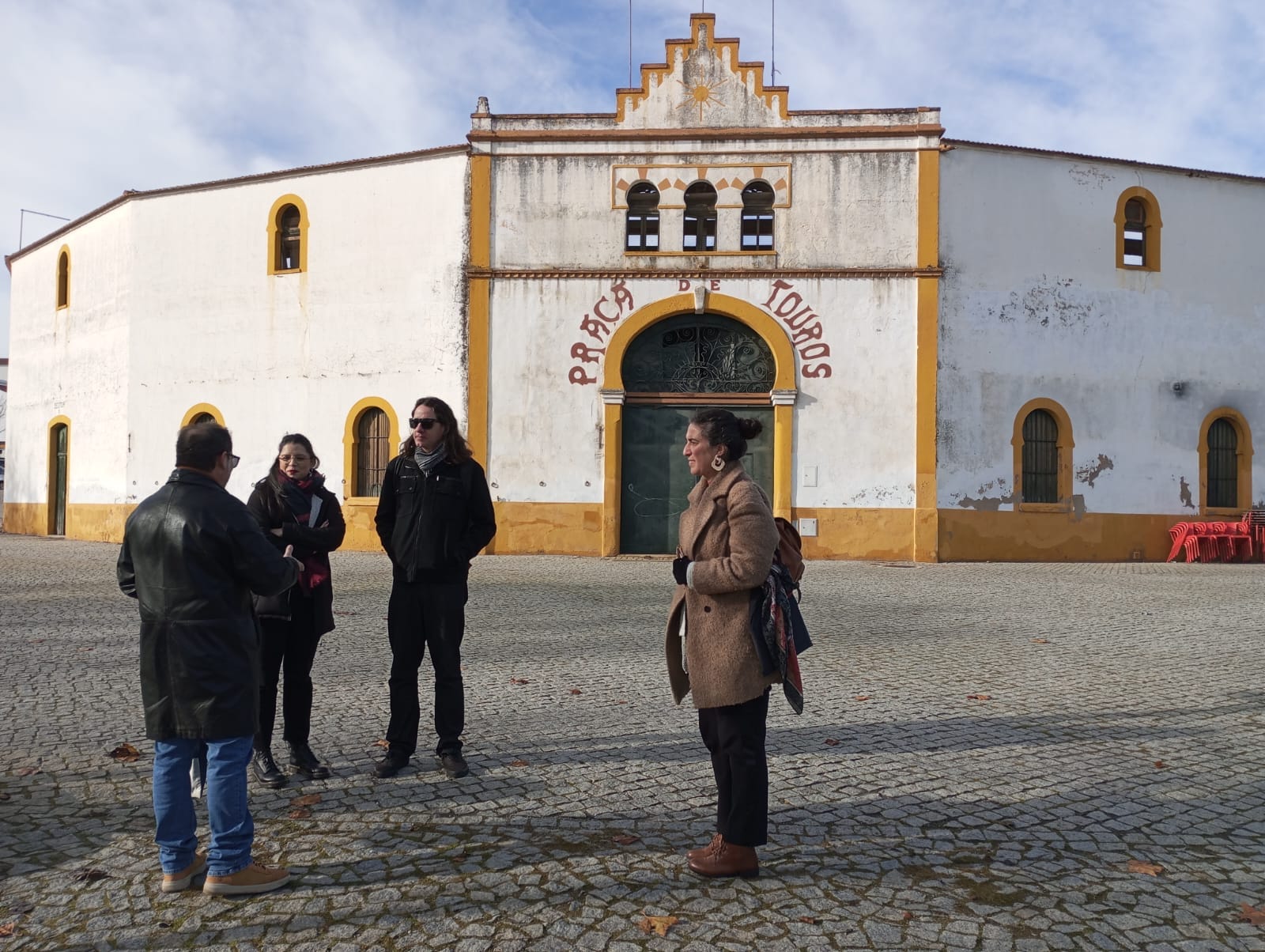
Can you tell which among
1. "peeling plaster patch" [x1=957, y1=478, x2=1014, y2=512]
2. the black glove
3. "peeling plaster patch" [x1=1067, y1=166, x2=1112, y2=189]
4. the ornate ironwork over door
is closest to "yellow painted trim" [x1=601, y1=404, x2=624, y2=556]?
the ornate ironwork over door

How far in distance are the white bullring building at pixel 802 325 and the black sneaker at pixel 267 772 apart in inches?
526

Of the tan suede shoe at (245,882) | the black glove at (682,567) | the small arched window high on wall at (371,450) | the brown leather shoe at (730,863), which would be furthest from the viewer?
the small arched window high on wall at (371,450)

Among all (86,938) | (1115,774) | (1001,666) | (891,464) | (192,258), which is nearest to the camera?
(86,938)

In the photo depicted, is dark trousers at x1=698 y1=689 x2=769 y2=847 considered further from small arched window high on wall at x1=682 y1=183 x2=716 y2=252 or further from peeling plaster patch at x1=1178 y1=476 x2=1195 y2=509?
peeling plaster patch at x1=1178 y1=476 x2=1195 y2=509

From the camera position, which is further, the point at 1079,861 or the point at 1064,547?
the point at 1064,547

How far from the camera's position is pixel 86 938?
314cm

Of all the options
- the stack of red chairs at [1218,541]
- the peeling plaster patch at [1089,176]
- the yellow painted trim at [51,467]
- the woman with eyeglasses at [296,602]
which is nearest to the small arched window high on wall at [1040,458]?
the stack of red chairs at [1218,541]

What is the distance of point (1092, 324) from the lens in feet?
62.0

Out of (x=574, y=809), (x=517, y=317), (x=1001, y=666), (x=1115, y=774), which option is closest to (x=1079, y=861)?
(x=1115, y=774)

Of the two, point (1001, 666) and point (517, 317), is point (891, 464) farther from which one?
point (1001, 666)

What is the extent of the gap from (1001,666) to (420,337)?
13.5 m

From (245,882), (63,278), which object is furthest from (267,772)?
(63,278)

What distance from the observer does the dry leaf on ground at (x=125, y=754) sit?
5039mm

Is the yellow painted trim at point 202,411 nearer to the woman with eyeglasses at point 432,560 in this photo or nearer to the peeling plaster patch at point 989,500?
the peeling plaster patch at point 989,500
